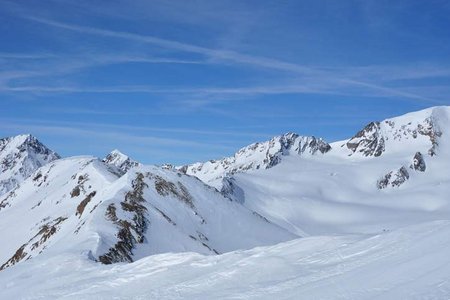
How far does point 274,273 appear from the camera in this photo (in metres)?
22.1

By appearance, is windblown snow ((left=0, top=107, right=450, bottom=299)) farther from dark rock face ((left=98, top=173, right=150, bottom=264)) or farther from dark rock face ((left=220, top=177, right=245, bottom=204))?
dark rock face ((left=220, top=177, right=245, bottom=204))

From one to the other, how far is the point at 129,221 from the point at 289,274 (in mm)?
36387

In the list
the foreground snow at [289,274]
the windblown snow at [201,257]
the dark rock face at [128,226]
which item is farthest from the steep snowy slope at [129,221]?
the foreground snow at [289,274]

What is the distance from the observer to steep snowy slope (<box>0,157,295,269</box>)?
1955 inches

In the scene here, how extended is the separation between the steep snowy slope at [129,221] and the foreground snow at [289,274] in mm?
10792

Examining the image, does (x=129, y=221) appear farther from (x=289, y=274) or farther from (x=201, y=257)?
(x=289, y=274)

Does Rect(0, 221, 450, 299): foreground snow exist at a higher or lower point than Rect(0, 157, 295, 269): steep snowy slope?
lower

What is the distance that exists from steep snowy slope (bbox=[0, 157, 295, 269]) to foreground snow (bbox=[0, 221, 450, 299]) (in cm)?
1079

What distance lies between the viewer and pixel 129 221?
5534cm

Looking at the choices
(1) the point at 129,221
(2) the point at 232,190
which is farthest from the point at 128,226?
(2) the point at 232,190

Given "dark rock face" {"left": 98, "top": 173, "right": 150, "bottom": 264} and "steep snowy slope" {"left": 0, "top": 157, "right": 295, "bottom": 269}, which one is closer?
"dark rock face" {"left": 98, "top": 173, "right": 150, "bottom": 264}

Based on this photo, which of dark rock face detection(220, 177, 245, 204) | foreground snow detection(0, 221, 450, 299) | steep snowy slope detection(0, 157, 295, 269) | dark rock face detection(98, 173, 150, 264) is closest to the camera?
foreground snow detection(0, 221, 450, 299)

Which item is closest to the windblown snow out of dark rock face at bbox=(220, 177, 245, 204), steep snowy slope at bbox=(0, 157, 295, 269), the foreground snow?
the foreground snow

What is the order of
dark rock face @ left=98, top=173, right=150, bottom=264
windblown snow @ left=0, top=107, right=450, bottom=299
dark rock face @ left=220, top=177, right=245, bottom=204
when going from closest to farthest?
windblown snow @ left=0, top=107, right=450, bottom=299 < dark rock face @ left=98, top=173, right=150, bottom=264 < dark rock face @ left=220, top=177, right=245, bottom=204
